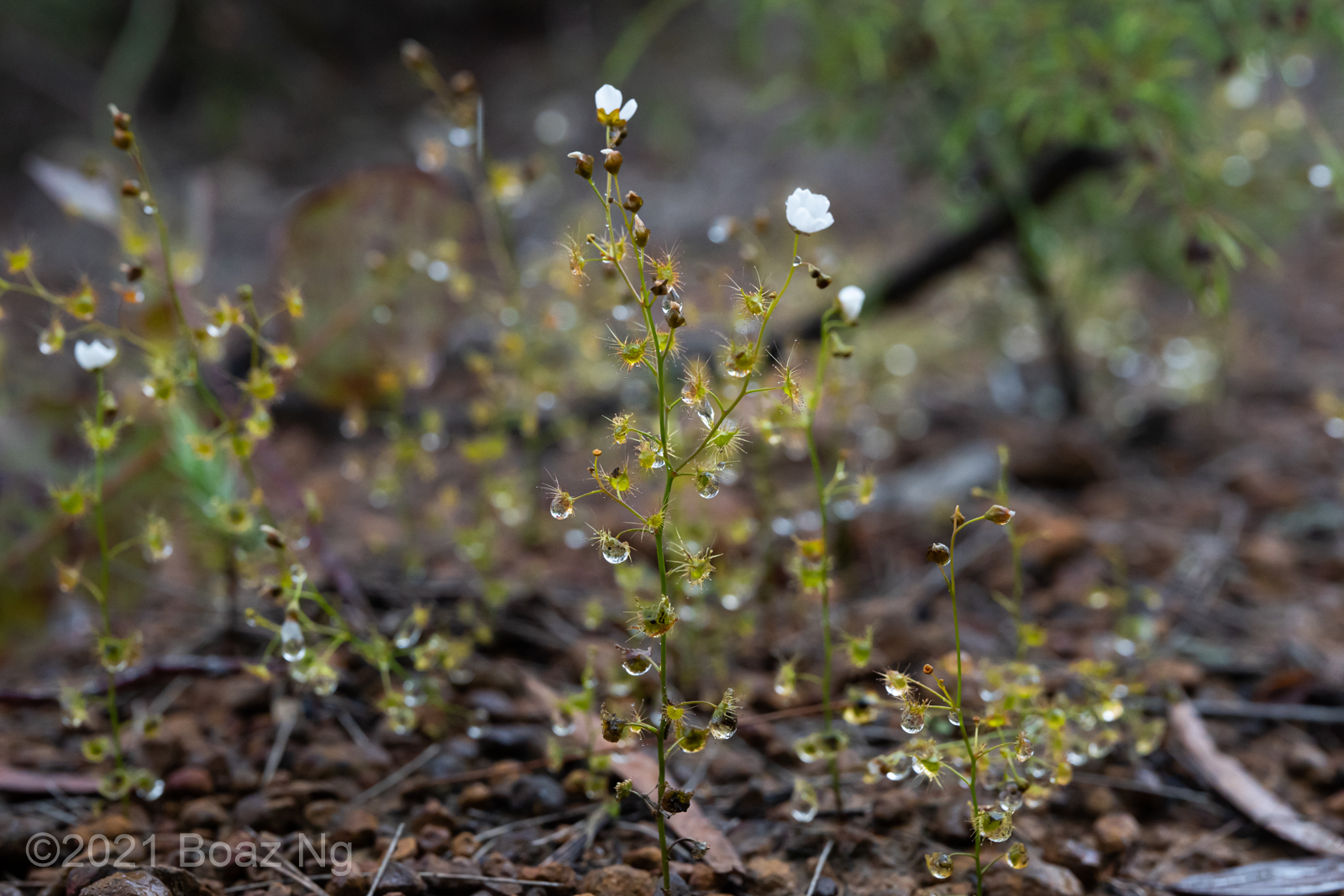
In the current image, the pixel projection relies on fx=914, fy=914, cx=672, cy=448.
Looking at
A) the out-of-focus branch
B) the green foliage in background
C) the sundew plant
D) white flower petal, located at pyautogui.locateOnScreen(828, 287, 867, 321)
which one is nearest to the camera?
white flower petal, located at pyautogui.locateOnScreen(828, 287, 867, 321)

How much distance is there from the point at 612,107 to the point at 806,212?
208 millimetres

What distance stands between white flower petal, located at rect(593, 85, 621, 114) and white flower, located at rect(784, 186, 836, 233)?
7.3 inches

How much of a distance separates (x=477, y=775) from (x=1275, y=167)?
2750 millimetres

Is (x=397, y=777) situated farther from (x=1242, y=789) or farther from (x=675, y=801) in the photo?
(x=1242, y=789)

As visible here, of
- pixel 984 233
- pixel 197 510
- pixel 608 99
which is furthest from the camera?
pixel 984 233

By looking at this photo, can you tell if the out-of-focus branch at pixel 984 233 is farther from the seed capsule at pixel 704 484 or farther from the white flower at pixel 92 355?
the white flower at pixel 92 355

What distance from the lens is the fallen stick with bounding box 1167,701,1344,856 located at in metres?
1.18

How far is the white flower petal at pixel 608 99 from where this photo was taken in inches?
33.1

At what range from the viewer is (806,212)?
0.87m

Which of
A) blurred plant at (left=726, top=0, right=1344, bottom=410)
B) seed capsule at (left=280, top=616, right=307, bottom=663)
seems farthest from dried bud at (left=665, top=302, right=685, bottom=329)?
blurred plant at (left=726, top=0, right=1344, bottom=410)

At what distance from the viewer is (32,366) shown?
2.39m

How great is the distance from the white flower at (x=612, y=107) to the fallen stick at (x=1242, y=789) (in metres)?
1.20

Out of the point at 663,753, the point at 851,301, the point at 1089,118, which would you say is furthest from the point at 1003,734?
the point at 1089,118

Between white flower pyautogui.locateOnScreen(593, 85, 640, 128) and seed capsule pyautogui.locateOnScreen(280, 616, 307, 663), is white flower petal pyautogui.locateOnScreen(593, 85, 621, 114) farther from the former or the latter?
seed capsule pyautogui.locateOnScreen(280, 616, 307, 663)
